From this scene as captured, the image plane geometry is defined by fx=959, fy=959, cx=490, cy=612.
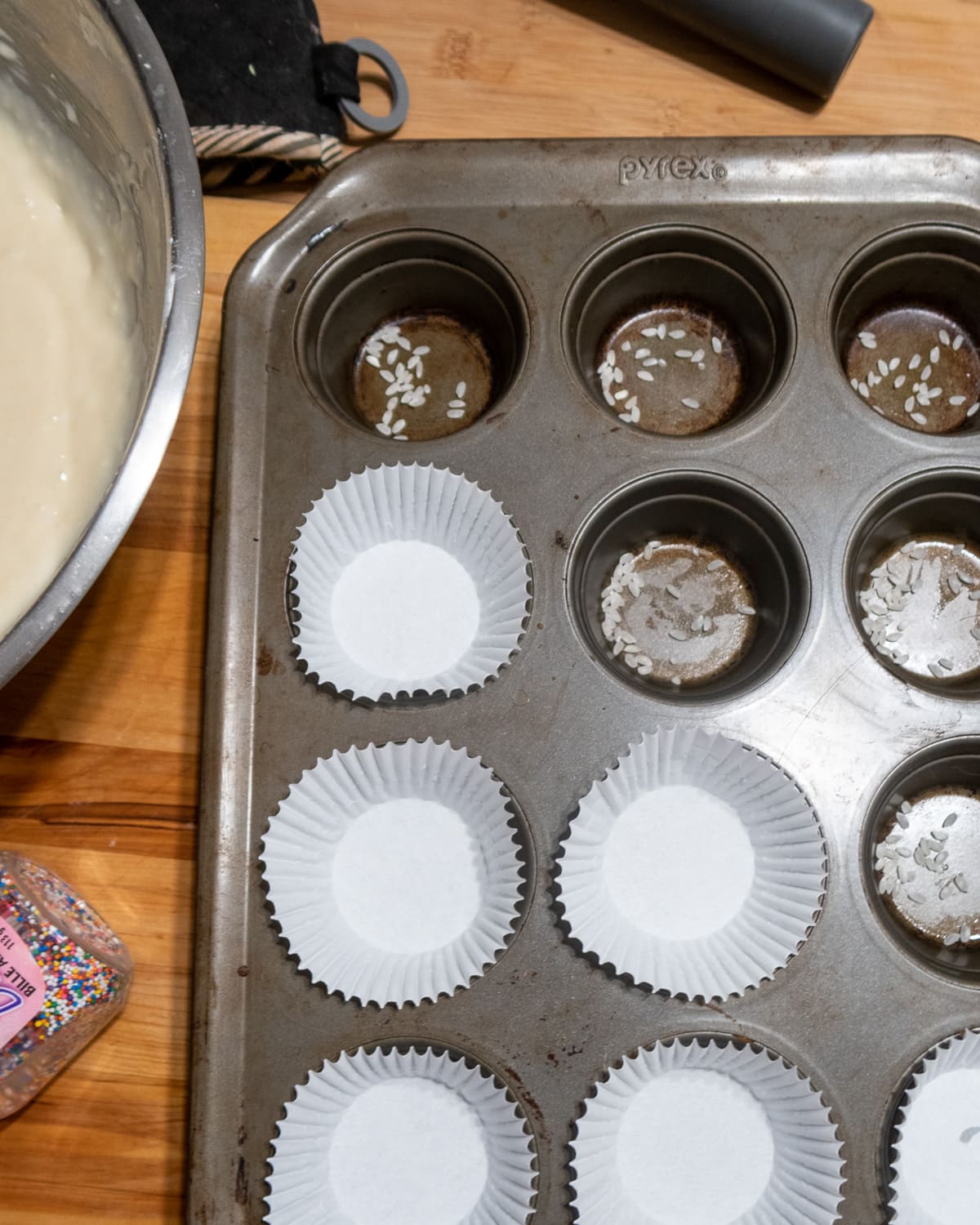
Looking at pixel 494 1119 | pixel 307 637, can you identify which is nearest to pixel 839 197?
pixel 307 637

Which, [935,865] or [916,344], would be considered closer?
[935,865]

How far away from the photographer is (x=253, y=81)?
58.7 inches

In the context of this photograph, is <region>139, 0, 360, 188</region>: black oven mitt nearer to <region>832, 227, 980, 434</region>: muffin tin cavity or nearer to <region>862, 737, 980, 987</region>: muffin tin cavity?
<region>832, 227, 980, 434</region>: muffin tin cavity

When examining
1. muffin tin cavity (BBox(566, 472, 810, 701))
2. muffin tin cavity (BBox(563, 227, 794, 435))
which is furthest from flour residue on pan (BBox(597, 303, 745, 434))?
muffin tin cavity (BBox(566, 472, 810, 701))

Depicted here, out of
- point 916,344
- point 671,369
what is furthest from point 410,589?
point 916,344

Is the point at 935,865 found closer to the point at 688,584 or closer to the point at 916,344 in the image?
the point at 688,584

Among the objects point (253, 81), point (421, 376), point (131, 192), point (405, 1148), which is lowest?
point (405, 1148)

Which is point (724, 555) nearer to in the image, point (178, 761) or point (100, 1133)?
point (178, 761)

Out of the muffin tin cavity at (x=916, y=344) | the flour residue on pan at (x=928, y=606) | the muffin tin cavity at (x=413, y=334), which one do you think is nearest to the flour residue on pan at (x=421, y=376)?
the muffin tin cavity at (x=413, y=334)

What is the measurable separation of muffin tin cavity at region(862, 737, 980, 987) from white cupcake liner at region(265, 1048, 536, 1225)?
0.65 metres

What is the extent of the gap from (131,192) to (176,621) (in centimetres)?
61

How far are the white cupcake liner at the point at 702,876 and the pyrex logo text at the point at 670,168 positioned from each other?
0.84m

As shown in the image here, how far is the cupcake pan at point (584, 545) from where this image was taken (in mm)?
1282

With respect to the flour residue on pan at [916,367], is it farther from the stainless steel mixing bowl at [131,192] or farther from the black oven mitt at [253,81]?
the stainless steel mixing bowl at [131,192]
